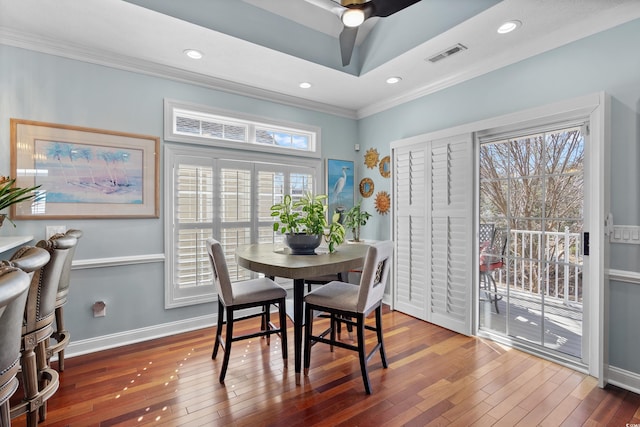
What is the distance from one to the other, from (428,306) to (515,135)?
6.32 ft

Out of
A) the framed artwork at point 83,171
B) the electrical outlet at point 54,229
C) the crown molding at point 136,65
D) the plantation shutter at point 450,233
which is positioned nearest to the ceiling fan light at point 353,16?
the plantation shutter at point 450,233

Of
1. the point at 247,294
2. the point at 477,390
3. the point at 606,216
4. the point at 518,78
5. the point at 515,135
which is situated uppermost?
the point at 518,78

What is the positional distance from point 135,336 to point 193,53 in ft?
→ 8.70

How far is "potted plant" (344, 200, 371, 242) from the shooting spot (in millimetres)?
Result: 4078

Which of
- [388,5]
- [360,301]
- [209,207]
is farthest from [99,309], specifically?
[388,5]

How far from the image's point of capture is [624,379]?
85.3 inches

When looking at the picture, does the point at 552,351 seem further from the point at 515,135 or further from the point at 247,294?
the point at 247,294

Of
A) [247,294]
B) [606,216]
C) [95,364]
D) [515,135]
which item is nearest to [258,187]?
[247,294]

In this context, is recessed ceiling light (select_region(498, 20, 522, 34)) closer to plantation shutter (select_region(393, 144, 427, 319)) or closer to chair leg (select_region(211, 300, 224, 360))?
plantation shutter (select_region(393, 144, 427, 319))

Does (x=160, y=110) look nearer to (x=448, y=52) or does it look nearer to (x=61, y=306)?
(x=61, y=306)

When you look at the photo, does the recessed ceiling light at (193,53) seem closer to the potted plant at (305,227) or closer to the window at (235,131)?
the window at (235,131)

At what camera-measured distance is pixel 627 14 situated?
2.12 m

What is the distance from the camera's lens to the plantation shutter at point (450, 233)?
3.07m

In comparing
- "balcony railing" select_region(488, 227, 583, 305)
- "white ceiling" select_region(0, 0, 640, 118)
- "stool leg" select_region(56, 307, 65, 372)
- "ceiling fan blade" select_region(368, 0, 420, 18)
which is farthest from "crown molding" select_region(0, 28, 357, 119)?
"balcony railing" select_region(488, 227, 583, 305)
